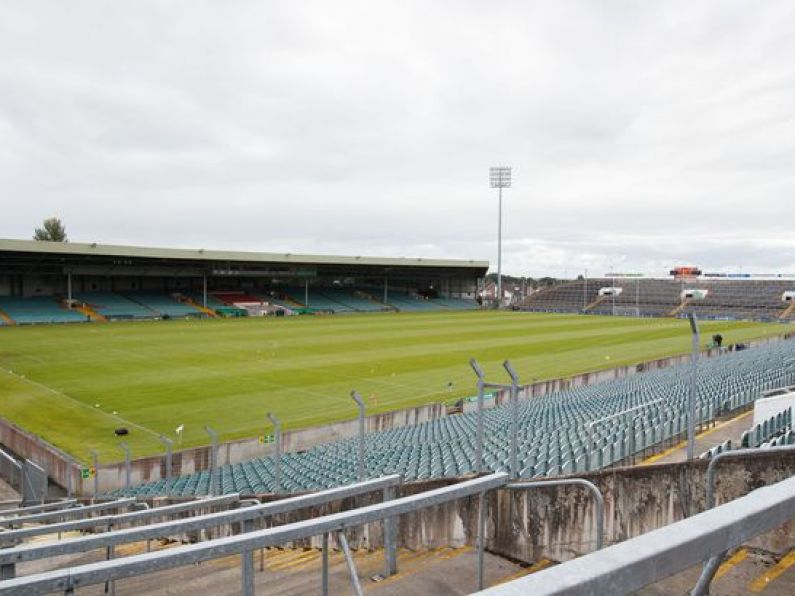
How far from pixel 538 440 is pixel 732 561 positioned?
8545mm

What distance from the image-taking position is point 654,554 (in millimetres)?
1452

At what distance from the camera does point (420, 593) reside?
4.29m

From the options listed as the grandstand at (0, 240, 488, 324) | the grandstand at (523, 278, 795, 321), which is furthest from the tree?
the grandstand at (523, 278, 795, 321)

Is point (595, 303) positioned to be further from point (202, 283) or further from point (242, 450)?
point (242, 450)

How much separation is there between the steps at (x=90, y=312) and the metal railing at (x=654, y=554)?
6624 centimetres

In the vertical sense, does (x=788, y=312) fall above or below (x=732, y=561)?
below

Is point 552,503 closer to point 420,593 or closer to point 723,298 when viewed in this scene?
point 420,593

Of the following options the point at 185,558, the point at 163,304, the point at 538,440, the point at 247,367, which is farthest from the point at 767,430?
the point at 163,304

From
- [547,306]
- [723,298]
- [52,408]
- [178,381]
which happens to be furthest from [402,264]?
[52,408]

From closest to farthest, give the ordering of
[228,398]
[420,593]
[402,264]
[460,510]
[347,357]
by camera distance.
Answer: [420,593], [460,510], [228,398], [347,357], [402,264]

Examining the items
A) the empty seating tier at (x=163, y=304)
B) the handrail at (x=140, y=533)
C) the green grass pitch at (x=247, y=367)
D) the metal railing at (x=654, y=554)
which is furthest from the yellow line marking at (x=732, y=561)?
the empty seating tier at (x=163, y=304)

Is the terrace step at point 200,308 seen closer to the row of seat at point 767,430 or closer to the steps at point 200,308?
the steps at point 200,308

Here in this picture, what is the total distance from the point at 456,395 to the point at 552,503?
22564 millimetres

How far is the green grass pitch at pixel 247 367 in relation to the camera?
23250 mm
